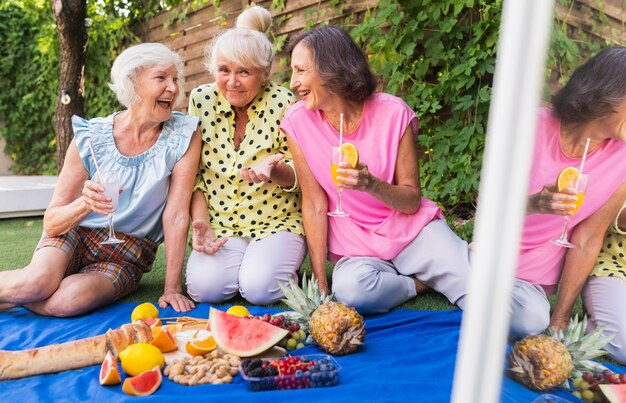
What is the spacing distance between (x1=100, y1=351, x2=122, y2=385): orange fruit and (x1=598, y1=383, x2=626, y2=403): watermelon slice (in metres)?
1.51

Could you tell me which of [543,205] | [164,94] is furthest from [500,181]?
[164,94]

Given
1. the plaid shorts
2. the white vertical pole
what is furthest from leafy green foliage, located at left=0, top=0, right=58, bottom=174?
the white vertical pole

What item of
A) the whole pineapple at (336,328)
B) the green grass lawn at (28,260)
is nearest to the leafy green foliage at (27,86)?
the green grass lawn at (28,260)

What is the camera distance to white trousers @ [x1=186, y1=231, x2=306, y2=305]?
3.01 meters

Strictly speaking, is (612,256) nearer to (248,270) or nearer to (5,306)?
(248,270)

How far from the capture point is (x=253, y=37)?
10.1ft

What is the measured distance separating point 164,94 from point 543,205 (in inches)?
98.5

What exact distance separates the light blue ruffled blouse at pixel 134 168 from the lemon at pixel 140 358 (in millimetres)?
1063

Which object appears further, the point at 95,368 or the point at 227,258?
the point at 227,258

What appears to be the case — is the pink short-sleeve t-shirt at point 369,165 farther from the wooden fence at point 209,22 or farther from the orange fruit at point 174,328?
the wooden fence at point 209,22

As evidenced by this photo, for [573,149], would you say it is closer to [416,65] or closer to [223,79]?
[223,79]

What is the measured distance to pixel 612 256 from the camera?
1.48 m

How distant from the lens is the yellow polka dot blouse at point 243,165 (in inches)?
126

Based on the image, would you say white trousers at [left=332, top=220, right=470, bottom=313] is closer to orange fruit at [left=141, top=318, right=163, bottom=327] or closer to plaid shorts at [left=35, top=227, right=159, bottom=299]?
orange fruit at [left=141, top=318, right=163, bottom=327]
